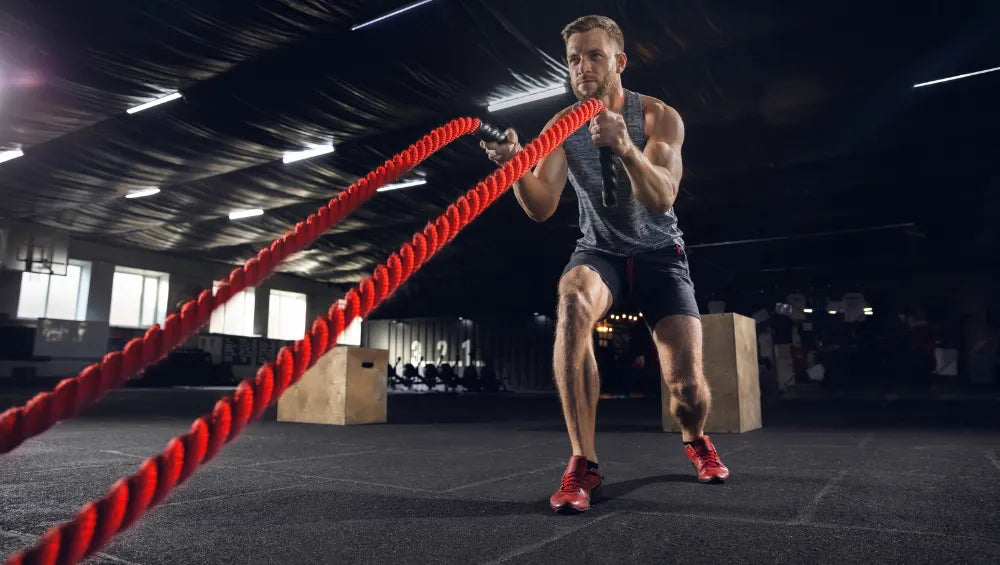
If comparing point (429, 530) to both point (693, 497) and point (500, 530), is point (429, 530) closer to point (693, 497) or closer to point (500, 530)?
point (500, 530)

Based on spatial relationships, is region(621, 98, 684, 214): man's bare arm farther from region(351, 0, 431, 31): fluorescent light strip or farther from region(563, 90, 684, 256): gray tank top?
region(351, 0, 431, 31): fluorescent light strip

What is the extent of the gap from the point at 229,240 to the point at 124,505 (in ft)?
51.5

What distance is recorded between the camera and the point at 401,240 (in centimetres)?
1380

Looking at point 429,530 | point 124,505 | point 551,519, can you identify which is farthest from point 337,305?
point 551,519

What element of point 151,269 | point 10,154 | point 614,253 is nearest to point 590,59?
point 614,253

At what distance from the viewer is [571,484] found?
1.87 metres

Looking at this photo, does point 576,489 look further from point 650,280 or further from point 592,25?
point 592,25

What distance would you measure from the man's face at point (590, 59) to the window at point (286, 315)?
1937 cm

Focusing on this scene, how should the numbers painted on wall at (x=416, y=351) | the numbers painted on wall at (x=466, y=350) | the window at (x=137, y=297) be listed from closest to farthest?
the window at (x=137, y=297)
the numbers painted on wall at (x=466, y=350)
the numbers painted on wall at (x=416, y=351)

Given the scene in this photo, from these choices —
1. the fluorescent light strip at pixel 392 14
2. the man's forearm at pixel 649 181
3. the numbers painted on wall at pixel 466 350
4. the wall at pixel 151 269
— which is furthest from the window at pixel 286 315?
the man's forearm at pixel 649 181

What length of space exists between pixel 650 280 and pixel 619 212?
0.29 m

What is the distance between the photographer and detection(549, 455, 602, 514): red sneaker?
178 cm

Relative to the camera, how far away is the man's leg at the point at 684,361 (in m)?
2.24

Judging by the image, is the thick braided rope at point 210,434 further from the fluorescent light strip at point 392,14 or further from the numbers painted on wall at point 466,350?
the numbers painted on wall at point 466,350
